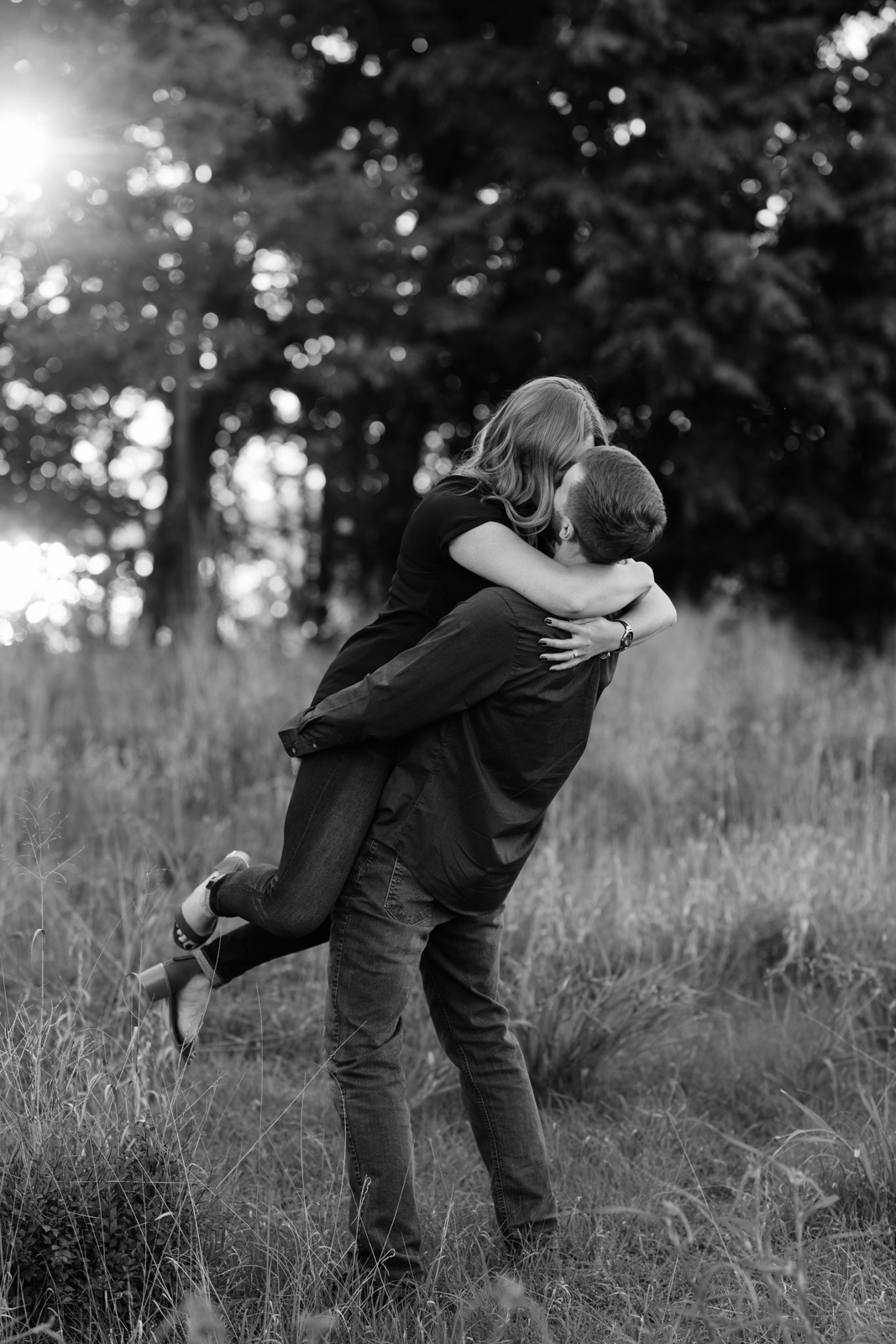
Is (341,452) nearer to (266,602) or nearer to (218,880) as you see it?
(266,602)

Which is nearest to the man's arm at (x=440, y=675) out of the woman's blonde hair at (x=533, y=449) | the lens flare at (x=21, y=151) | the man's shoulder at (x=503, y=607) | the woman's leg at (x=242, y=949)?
the man's shoulder at (x=503, y=607)

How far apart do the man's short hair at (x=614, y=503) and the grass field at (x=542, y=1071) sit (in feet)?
3.94

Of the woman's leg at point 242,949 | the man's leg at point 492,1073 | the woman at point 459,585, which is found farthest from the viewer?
the woman's leg at point 242,949

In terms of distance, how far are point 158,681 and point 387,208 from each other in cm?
Answer: 602

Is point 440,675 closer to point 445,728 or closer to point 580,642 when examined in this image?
point 445,728

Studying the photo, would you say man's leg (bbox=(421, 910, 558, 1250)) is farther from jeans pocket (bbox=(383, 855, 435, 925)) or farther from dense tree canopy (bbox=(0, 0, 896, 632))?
dense tree canopy (bbox=(0, 0, 896, 632))

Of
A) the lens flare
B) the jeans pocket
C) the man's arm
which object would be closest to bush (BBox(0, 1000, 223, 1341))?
the jeans pocket

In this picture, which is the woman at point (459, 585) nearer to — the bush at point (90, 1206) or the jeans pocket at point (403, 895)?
the jeans pocket at point (403, 895)

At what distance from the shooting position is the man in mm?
2293

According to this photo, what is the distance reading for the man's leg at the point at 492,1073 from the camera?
2.59m

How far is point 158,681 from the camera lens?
7.91 metres

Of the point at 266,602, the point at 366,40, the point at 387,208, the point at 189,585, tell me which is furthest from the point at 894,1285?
the point at 366,40

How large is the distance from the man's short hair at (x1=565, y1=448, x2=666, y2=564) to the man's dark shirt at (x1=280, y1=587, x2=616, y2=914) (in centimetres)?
20

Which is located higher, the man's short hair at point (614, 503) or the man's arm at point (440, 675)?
the man's short hair at point (614, 503)
